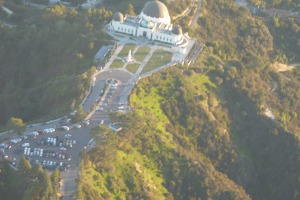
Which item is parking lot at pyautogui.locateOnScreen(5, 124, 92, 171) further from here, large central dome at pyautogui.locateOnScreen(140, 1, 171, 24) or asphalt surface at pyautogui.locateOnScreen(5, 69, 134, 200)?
large central dome at pyautogui.locateOnScreen(140, 1, 171, 24)

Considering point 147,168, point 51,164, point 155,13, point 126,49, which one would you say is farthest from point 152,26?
point 51,164

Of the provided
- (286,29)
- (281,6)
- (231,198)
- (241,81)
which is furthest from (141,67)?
(281,6)

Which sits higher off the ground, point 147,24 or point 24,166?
point 24,166

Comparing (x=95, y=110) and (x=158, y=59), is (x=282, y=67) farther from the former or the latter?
(x=95, y=110)

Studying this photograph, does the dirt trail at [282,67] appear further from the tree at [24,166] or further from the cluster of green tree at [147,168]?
the tree at [24,166]

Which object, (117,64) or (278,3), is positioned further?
(278,3)

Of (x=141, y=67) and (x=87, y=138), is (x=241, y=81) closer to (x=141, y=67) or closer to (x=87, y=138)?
(x=141, y=67)

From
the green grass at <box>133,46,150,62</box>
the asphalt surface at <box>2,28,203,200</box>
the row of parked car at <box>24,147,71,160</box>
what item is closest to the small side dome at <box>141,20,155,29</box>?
the asphalt surface at <box>2,28,203,200</box>
